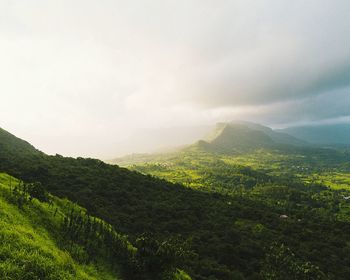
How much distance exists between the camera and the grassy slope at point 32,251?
20961 mm

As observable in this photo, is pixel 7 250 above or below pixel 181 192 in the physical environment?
above

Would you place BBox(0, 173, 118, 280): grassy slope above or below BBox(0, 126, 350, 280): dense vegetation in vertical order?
above

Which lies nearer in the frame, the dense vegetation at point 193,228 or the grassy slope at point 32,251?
the grassy slope at point 32,251

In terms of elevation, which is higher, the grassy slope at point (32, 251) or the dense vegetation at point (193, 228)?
the grassy slope at point (32, 251)

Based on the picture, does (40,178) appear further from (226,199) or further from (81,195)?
(226,199)

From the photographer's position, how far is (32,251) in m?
23.3

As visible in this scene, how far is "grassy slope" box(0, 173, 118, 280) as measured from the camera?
21.0m

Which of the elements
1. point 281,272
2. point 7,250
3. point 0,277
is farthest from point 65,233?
point 281,272

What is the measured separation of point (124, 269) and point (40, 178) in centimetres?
6429

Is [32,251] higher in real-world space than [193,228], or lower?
higher

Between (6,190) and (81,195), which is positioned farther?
(81,195)

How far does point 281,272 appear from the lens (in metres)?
45.2

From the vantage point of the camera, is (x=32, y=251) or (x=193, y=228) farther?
(x=193, y=228)

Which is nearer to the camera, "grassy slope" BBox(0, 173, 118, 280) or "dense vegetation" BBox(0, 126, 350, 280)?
"grassy slope" BBox(0, 173, 118, 280)
